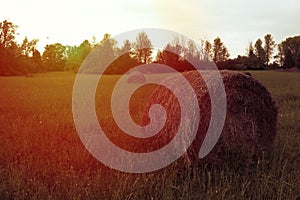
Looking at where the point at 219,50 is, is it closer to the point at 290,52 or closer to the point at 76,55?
the point at 290,52

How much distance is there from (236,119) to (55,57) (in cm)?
8818

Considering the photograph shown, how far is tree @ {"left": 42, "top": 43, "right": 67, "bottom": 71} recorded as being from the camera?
8325cm

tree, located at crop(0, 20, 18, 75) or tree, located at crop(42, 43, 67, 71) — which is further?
tree, located at crop(42, 43, 67, 71)

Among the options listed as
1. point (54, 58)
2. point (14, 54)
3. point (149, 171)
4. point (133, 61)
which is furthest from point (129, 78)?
point (54, 58)

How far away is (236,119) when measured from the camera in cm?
490

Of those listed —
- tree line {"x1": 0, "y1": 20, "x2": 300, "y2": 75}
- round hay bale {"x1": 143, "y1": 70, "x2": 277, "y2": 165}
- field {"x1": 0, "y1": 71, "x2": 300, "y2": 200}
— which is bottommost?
field {"x1": 0, "y1": 71, "x2": 300, "y2": 200}

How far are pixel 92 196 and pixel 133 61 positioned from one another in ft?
169

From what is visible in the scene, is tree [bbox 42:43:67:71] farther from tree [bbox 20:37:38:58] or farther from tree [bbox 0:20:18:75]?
tree [bbox 0:20:18:75]

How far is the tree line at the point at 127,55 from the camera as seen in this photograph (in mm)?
36969

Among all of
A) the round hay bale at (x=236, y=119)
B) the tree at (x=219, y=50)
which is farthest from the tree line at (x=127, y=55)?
the round hay bale at (x=236, y=119)

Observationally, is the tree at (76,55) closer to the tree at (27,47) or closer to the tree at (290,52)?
the tree at (27,47)

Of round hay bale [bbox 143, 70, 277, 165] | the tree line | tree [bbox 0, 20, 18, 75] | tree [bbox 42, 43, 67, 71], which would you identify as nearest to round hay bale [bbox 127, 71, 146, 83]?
the tree line

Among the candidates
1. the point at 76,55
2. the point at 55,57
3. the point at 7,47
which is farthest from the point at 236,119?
the point at 55,57

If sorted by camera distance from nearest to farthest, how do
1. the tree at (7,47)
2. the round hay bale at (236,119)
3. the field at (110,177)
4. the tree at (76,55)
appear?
the field at (110,177) < the round hay bale at (236,119) < the tree at (7,47) < the tree at (76,55)
